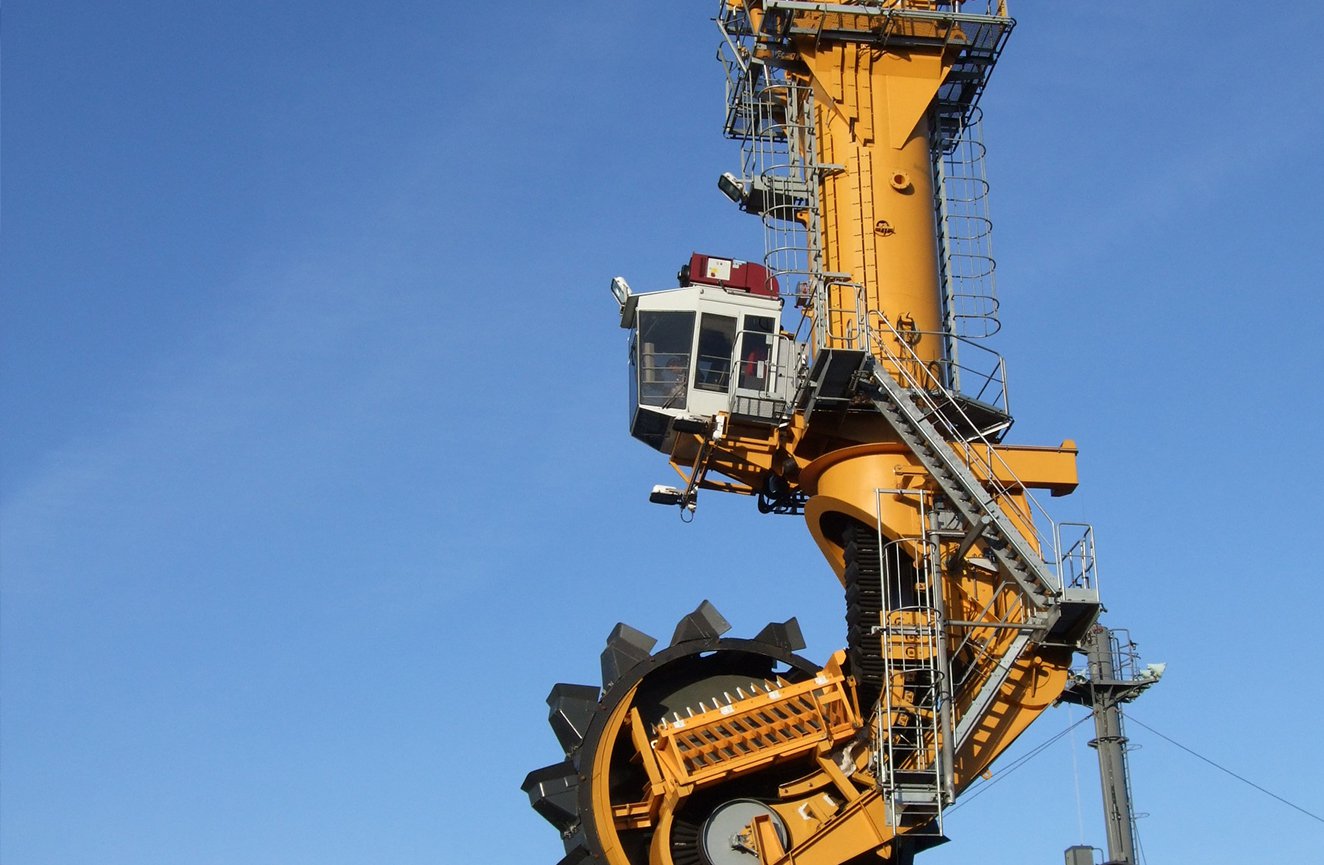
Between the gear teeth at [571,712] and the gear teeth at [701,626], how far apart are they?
68.6 inches

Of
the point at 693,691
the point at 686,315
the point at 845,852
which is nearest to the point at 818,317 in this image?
the point at 686,315

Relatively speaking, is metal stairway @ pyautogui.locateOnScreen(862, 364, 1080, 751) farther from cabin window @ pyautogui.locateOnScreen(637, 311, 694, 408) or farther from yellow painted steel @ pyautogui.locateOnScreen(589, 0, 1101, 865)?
cabin window @ pyautogui.locateOnScreen(637, 311, 694, 408)

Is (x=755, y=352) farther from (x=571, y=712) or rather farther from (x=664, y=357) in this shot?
(x=571, y=712)

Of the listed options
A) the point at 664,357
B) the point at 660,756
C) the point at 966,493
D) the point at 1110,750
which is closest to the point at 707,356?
the point at 664,357

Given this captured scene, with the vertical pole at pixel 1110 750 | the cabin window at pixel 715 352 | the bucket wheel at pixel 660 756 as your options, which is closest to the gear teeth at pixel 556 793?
the bucket wheel at pixel 660 756

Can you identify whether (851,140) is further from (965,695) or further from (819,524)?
(965,695)

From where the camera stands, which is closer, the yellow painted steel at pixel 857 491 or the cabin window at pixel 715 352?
the yellow painted steel at pixel 857 491

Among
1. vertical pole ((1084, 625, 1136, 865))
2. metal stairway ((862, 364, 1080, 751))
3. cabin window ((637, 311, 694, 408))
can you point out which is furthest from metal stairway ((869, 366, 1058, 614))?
vertical pole ((1084, 625, 1136, 865))

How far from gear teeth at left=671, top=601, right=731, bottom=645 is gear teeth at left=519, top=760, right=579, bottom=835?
2989 mm

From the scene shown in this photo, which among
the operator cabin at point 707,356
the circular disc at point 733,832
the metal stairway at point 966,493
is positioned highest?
the operator cabin at point 707,356

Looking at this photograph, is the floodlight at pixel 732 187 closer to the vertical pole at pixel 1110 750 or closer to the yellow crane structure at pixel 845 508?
the yellow crane structure at pixel 845 508

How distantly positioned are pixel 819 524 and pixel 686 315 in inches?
167

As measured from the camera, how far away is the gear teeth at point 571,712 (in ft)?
104

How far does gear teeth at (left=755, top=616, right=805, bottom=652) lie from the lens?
3309cm
